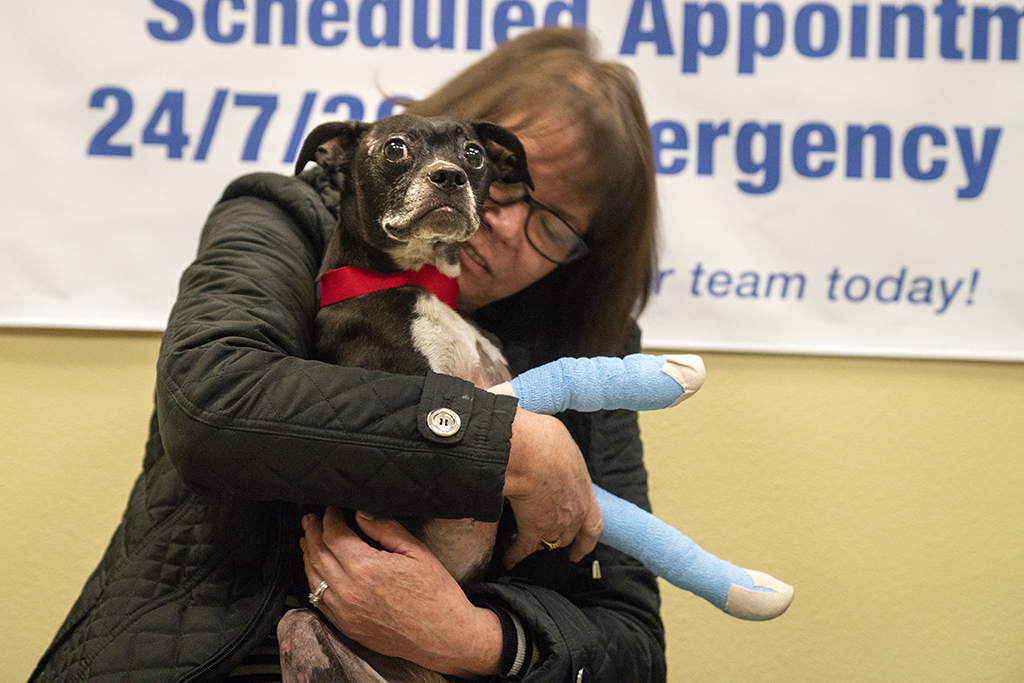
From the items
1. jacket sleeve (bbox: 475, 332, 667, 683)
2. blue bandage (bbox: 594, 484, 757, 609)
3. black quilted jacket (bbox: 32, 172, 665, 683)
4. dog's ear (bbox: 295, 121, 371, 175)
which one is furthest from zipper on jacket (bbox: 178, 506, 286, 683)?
dog's ear (bbox: 295, 121, 371, 175)

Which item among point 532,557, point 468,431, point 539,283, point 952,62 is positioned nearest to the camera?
point 468,431

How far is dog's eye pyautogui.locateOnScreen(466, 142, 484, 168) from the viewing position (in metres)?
1.01

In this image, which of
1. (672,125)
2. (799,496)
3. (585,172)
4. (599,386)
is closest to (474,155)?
(585,172)

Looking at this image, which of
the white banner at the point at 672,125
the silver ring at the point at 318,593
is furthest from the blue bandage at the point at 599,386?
the white banner at the point at 672,125

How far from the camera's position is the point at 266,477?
758mm

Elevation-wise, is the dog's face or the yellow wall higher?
the dog's face

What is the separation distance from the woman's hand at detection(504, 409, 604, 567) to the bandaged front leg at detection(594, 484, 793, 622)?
35mm

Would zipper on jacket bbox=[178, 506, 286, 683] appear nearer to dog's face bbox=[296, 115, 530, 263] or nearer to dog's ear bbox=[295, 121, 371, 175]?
dog's face bbox=[296, 115, 530, 263]

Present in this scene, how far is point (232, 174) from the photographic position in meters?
A: 1.61

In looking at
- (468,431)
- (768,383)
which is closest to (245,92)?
(468,431)

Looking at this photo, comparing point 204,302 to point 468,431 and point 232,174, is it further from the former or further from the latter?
point 232,174

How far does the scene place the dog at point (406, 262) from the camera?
3.02ft

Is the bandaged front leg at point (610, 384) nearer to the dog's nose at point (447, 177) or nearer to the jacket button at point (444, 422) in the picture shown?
the jacket button at point (444, 422)

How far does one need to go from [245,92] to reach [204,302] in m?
0.92
